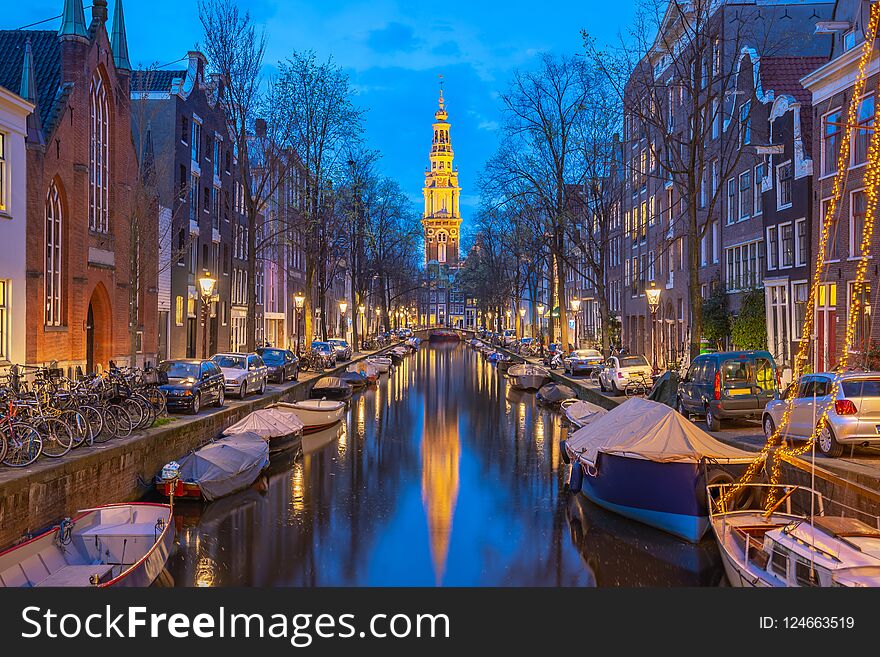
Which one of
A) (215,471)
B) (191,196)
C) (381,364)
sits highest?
(191,196)

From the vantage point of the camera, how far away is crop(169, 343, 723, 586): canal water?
49.2 feet

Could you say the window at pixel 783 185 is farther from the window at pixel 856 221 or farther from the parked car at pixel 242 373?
the parked car at pixel 242 373

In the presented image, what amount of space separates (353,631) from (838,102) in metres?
31.8

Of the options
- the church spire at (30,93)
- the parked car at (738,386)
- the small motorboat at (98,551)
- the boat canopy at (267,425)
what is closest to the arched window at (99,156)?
the church spire at (30,93)

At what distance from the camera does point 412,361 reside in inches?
3428

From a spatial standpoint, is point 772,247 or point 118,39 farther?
point 772,247

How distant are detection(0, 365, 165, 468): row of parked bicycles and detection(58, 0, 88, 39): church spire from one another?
1552 cm

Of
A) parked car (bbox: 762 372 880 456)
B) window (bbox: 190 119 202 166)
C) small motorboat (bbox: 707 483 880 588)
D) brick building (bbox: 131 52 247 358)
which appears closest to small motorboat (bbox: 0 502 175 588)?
small motorboat (bbox: 707 483 880 588)

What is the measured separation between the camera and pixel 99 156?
3862 cm

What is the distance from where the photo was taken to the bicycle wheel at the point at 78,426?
62.1 feet

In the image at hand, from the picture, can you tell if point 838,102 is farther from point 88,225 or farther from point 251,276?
point 88,225

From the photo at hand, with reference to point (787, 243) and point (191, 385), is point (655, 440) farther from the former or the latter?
point (787, 243)

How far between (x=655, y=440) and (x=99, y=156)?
97.4ft

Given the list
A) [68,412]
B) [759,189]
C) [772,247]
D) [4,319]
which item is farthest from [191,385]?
[759,189]
